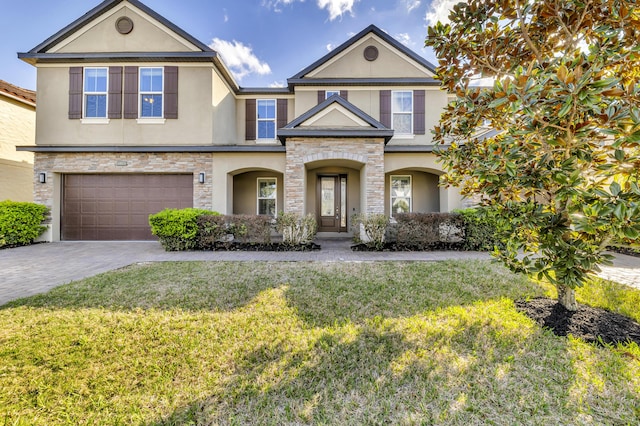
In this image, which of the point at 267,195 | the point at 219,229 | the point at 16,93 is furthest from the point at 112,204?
the point at 16,93

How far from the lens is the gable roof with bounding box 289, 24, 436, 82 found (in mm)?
11680

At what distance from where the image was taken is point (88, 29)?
34.9 ft

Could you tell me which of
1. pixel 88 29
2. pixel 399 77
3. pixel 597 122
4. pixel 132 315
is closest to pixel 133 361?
pixel 132 315

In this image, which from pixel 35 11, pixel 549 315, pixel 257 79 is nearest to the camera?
pixel 549 315

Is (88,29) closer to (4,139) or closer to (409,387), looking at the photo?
(4,139)

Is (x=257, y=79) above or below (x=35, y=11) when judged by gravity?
below

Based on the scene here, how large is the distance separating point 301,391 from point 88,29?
595 inches

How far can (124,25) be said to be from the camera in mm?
10656

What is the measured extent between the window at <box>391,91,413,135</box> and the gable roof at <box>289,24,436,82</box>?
1.48m

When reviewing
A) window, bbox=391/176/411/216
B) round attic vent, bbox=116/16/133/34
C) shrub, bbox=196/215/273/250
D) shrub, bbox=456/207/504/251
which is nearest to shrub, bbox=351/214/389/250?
shrub, bbox=456/207/504/251

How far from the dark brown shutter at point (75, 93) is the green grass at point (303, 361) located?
9.32 m

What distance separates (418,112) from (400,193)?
3.57 metres

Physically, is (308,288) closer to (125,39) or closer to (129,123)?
(129,123)

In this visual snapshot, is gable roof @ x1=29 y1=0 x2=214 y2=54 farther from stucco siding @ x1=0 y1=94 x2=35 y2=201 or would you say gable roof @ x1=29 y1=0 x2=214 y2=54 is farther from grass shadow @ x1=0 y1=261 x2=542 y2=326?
grass shadow @ x1=0 y1=261 x2=542 y2=326
